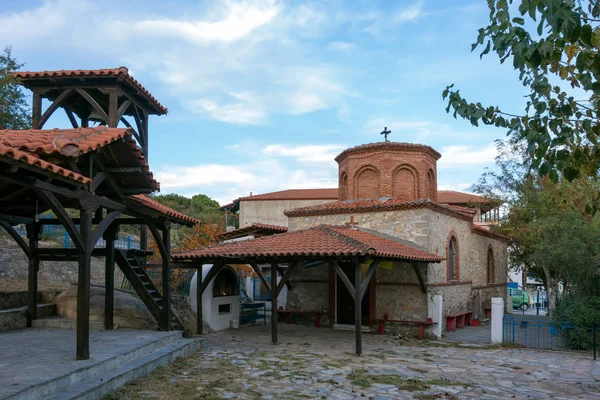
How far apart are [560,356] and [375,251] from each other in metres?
4.94

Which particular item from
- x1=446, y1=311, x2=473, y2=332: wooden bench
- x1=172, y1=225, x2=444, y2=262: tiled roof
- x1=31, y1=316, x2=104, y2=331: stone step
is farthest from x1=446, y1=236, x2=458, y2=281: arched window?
x1=31, y1=316, x2=104, y2=331: stone step

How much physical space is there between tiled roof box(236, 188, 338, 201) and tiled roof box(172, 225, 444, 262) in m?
25.1

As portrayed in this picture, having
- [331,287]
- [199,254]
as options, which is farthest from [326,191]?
[199,254]

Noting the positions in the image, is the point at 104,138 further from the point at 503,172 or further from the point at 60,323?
the point at 503,172

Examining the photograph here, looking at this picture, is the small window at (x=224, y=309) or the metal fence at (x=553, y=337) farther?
the small window at (x=224, y=309)

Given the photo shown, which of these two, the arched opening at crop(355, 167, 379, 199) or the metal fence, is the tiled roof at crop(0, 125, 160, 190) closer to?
the metal fence

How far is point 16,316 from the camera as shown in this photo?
→ 37.4 ft

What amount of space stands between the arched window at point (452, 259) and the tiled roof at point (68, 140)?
470 inches

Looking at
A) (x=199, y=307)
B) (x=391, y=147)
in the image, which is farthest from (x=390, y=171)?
(x=199, y=307)

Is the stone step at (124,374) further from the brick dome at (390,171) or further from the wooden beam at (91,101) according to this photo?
the brick dome at (390,171)

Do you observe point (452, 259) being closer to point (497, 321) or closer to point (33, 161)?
point (497, 321)

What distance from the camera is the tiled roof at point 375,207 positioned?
53.7ft

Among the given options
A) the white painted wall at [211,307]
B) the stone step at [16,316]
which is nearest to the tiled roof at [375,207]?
the white painted wall at [211,307]

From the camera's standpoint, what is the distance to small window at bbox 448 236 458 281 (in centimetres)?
1803
